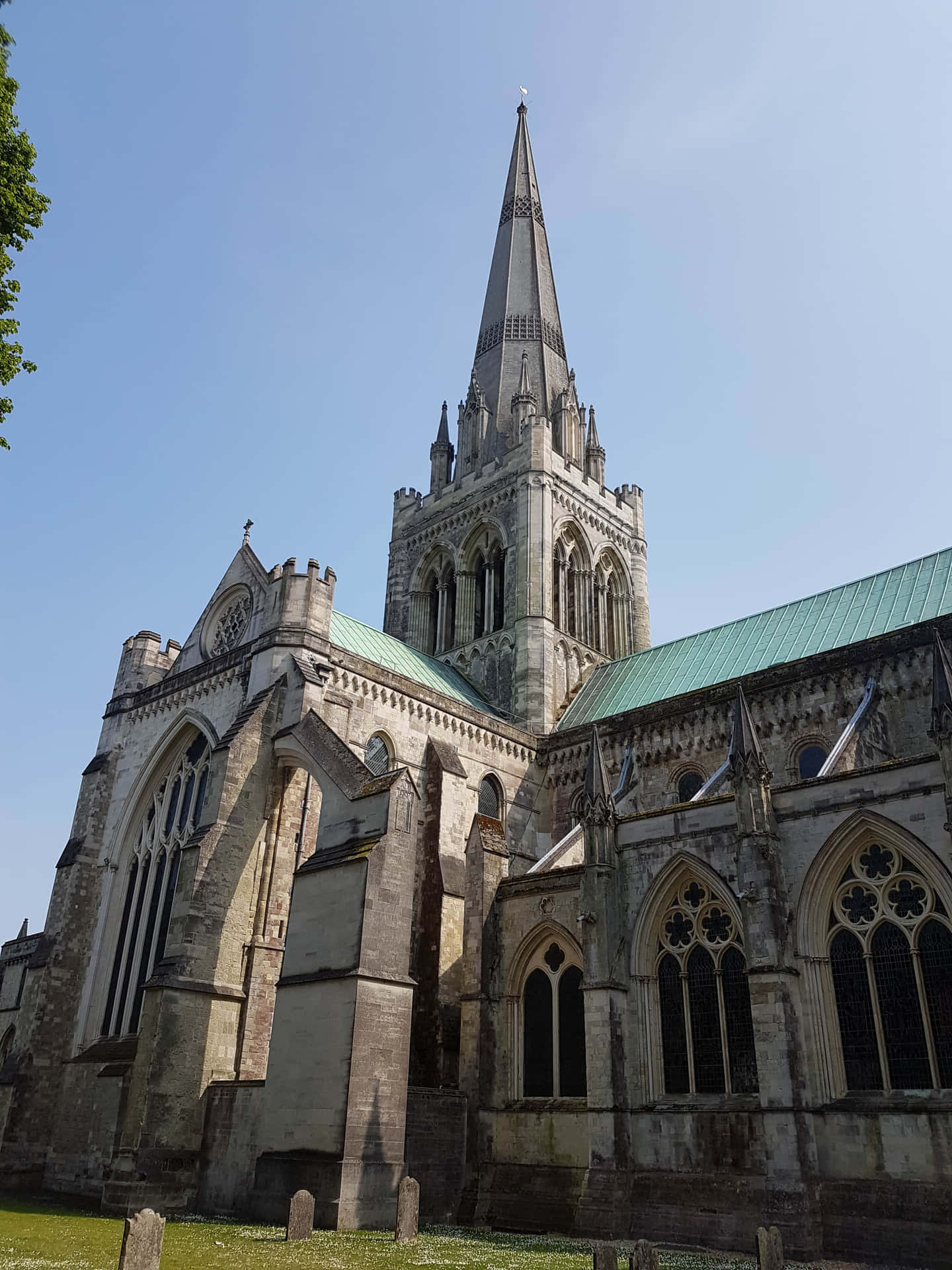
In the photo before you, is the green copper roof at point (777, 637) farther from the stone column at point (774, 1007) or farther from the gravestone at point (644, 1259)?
the gravestone at point (644, 1259)

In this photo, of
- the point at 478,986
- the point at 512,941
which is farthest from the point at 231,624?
the point at 478,986

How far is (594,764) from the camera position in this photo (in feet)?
64.7

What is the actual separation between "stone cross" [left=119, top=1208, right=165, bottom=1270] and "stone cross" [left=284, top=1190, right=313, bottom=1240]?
15.1 feet

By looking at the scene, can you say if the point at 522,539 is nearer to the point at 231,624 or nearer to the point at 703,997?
the point at 231,624

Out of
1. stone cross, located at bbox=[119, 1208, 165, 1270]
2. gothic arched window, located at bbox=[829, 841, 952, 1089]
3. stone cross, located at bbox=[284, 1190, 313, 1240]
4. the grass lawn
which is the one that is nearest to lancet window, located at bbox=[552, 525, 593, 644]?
gothic arched window, located at bbox=[829, 841, 952, 1089]

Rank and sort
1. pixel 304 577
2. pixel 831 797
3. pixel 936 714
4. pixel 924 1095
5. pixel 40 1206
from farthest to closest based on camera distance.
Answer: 1. pixel 304 577
2. pixel 40 1206
3. pixel 831 797
4. pixel 936 714
5. pixel 924 1095

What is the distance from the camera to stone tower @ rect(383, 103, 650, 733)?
33.6 metres

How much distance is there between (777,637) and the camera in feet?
90.9

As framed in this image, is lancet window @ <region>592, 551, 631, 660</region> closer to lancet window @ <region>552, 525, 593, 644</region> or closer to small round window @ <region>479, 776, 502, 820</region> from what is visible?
lancet window @ <region>552, 525, 593, 644</region>

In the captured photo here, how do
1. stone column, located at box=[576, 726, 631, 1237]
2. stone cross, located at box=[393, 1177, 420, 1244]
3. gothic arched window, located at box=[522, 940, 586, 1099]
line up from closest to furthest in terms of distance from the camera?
stone cross, located at box=[393, 1177, 420, 1244] → stone column, located at box=[576, 726, 631, 1237] → gothic arched window, located at box=[522, 940, 586, 1099]

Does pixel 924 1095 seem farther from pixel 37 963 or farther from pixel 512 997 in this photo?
pixel 37 963

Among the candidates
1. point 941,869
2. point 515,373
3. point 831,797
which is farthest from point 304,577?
point 515,373

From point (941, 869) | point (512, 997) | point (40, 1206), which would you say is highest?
point (941, 869)

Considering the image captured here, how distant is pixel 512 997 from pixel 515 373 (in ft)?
90.1
